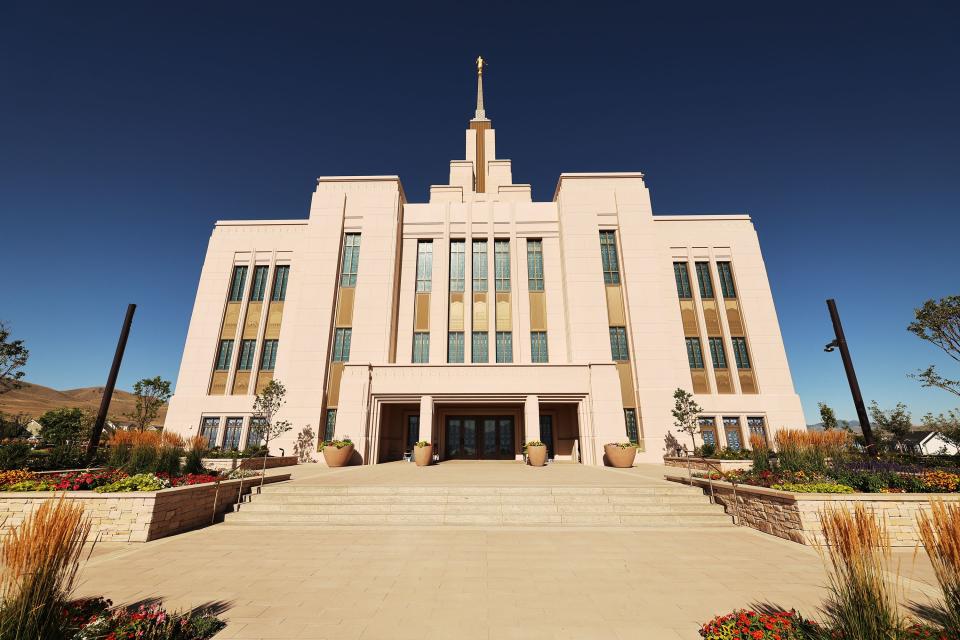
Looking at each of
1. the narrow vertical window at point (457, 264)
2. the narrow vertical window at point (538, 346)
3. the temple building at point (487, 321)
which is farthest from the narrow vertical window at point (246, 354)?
the narrow vertical window at point (538, 346)

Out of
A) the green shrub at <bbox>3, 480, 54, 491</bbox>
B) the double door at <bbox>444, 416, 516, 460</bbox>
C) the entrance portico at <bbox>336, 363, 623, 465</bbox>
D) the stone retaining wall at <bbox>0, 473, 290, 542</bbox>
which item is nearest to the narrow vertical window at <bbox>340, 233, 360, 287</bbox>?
the entrance portico at <bbox>336, 363, 623, 465</bbox>

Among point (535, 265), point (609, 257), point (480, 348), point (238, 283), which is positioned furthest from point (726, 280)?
point (238, 283)

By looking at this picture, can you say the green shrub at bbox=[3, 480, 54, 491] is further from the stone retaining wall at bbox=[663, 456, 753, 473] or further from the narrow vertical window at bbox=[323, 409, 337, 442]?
the stone retaining wall at bbox=[663, 456, 753, 473]

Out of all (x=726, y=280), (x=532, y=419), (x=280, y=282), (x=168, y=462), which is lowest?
(x=168, y=462)

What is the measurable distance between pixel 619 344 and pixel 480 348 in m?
9.58

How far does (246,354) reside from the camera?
1052 inches

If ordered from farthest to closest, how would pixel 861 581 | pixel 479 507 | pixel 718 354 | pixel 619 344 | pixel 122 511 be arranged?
1. pixel 718 354
2. pixel 619 344
3. pixel 479 507
4. pixel 122 511
5. pixel 861 581

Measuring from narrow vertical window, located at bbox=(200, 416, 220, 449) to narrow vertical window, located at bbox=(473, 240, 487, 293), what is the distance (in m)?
20.0

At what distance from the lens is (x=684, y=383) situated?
2469 cm

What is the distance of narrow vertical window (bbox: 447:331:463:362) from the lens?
1033 inches

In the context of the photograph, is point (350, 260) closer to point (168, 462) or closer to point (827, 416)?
point (168, 462)

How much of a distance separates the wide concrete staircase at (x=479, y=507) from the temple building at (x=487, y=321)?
10447mm

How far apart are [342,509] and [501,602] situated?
645cm

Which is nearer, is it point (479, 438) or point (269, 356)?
point (479, 438)
